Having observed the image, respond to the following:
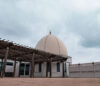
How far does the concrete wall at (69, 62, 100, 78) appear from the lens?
19.0m

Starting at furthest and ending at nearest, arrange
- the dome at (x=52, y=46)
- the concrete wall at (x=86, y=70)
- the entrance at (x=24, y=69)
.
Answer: the entrance at (x=24, y=69) < the dome at (x=52, y=46) < the concrete wall at (x=86, y=70)

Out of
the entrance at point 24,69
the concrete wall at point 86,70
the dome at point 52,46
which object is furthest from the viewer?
the entrance at point 24,69

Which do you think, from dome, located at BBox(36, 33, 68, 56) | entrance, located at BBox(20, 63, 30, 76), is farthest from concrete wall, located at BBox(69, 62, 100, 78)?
entrance, located at BBox(20, 63, 30, 76)

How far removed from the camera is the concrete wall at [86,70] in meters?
19.0

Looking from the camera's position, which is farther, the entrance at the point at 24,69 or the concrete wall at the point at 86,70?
the entrance at the point at 24,69

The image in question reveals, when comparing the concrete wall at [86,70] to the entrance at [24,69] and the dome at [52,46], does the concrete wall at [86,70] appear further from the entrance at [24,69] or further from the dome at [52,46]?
the entrance at [24,69]

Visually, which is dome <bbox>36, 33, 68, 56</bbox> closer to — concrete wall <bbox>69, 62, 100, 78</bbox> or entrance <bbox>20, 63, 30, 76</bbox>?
entrance <bbox>20, 63, 30, 76</bbox>

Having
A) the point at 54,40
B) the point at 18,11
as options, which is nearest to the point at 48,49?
the point at 54,40

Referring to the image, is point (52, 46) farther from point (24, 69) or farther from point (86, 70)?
point (86, 70)

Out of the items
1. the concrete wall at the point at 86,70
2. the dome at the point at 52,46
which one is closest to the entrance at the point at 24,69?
the dome at the point at 52,46

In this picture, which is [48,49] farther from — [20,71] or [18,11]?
[18,11]

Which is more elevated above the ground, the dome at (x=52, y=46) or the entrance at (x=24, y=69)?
the dome at (x=52, y=46)

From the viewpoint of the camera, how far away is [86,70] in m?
20.1

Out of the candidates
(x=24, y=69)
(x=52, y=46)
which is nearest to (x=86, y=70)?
(x=52, y=46)
